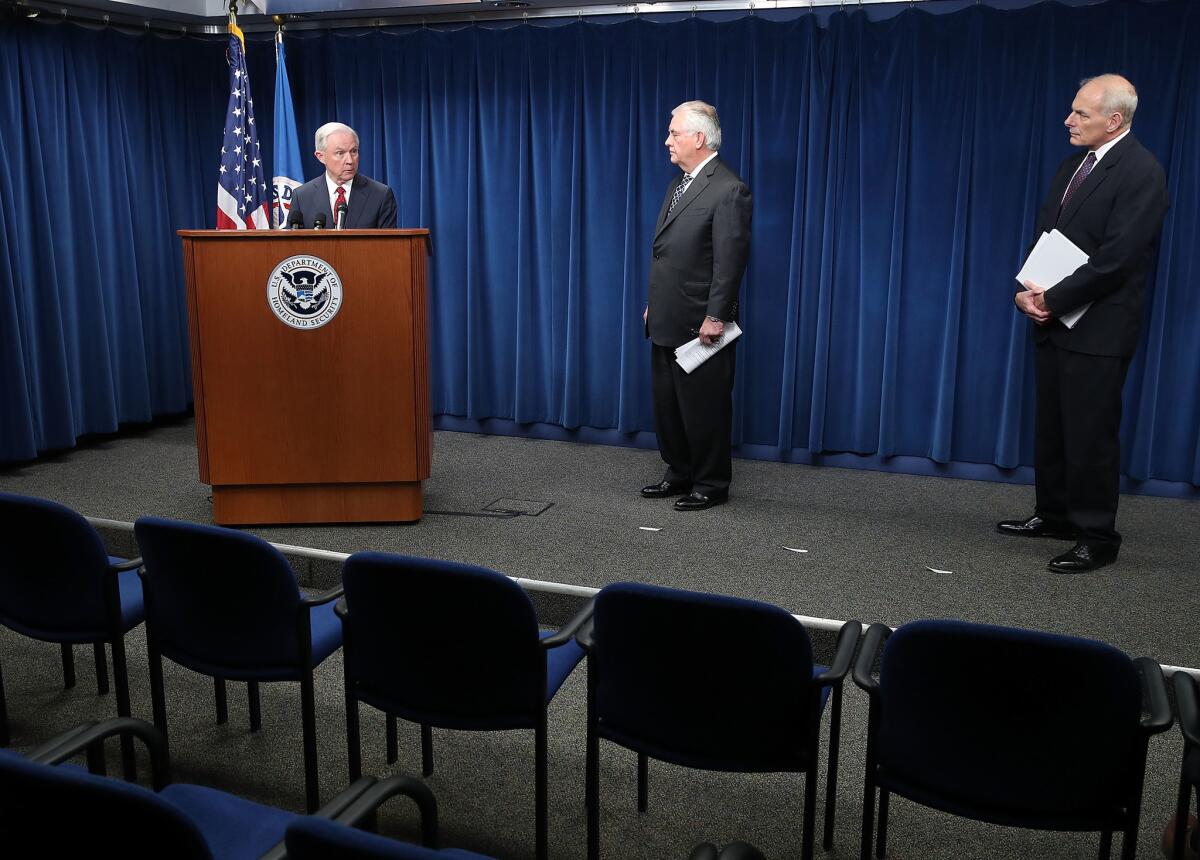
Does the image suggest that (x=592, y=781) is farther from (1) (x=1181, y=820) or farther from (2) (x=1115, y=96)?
(2) (x=1115, y=96)

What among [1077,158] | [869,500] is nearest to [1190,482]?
[869,500]

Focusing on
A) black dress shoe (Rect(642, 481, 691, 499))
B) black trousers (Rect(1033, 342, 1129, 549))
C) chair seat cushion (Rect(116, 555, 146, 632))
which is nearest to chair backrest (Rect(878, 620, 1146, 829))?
chair seat cushion (Rect(116, 555, 146, 632))

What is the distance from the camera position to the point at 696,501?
4.81m

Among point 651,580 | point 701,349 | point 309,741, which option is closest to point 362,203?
point 701,349

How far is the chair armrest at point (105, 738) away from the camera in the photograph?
1680 mm

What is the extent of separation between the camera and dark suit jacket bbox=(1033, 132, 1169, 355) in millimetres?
3760

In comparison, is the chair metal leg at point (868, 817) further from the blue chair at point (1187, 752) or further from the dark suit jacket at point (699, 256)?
the dark suit jacket at point (699, 256)

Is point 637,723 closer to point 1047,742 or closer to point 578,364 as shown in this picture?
point 1047,742

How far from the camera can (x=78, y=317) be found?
6074 millimetres

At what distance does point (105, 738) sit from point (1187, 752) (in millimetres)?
1985

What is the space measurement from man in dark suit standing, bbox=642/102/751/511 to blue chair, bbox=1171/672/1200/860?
2.84m

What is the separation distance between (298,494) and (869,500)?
2742 millimetres

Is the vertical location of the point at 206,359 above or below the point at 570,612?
above

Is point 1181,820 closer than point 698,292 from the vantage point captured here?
Yes
